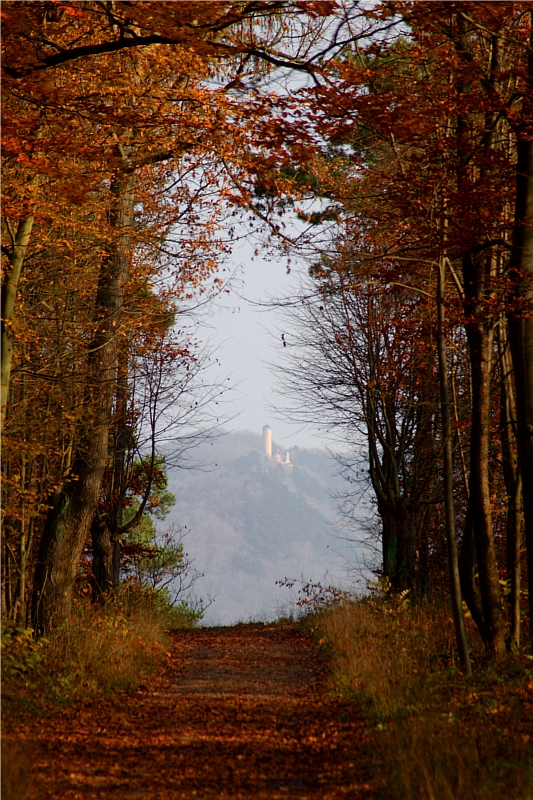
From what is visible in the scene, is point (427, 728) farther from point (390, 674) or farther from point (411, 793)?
point (390, 674)

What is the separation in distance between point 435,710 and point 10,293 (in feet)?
19.7

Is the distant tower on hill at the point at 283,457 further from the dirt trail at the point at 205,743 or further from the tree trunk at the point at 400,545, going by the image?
the dirt trail at the point at 205,743

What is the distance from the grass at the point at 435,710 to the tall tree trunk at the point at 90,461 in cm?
392

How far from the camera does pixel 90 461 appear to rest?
1089 cm

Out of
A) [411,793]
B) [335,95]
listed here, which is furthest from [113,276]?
[411,793]

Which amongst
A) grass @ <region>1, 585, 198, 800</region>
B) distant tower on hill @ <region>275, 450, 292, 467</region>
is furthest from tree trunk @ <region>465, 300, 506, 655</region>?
distant tower on hill @ <region>275, 450, 292, 467</region>

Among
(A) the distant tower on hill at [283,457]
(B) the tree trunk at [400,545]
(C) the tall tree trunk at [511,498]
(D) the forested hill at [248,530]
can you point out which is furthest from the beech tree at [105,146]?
(A) the distant tower on hill at [283,457]

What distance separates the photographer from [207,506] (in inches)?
5030

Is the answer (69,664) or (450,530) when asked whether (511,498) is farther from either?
(69,664)

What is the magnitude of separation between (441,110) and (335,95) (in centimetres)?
128

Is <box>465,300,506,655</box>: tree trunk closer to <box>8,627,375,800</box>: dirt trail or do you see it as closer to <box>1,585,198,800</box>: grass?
<box>8,627,375,800</box>: dirt trail

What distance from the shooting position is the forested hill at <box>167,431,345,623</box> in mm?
118625

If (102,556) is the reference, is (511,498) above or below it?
above

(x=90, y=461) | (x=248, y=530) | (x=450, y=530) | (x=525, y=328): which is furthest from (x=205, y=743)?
(x=248, y=530)
